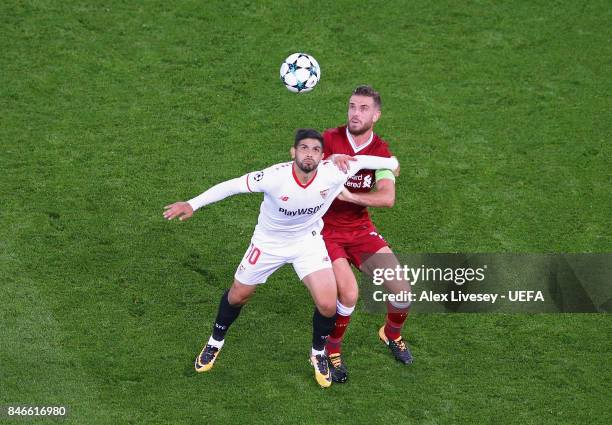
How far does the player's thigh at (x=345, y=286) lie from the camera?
35.5ft

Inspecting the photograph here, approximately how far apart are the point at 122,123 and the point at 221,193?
15.0 feet

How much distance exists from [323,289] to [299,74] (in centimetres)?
315

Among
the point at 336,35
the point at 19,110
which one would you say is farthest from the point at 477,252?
the point at 19,110

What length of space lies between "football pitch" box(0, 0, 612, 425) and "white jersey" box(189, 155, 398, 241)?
153 centimetres

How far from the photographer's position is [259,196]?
13.7 metres

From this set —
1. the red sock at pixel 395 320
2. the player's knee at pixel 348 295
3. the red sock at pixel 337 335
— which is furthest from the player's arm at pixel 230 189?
the red sock at pixel 395 320

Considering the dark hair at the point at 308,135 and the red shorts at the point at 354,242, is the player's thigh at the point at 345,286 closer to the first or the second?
the red shorts at the point at 354,242

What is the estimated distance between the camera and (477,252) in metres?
12.8

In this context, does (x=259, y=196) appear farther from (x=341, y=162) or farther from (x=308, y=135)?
(x=308, y=135)

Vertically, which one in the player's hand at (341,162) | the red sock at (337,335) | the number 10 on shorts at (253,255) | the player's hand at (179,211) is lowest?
the red sock at (337,335)

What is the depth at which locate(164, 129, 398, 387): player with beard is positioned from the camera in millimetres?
10305

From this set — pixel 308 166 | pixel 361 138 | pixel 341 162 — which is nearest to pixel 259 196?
pixel 361 138

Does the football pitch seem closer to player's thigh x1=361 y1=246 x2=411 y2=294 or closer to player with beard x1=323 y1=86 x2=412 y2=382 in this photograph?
player with beard x1=323 y1=86 x2=412 y2=382

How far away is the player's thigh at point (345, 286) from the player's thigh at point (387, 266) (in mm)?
340
